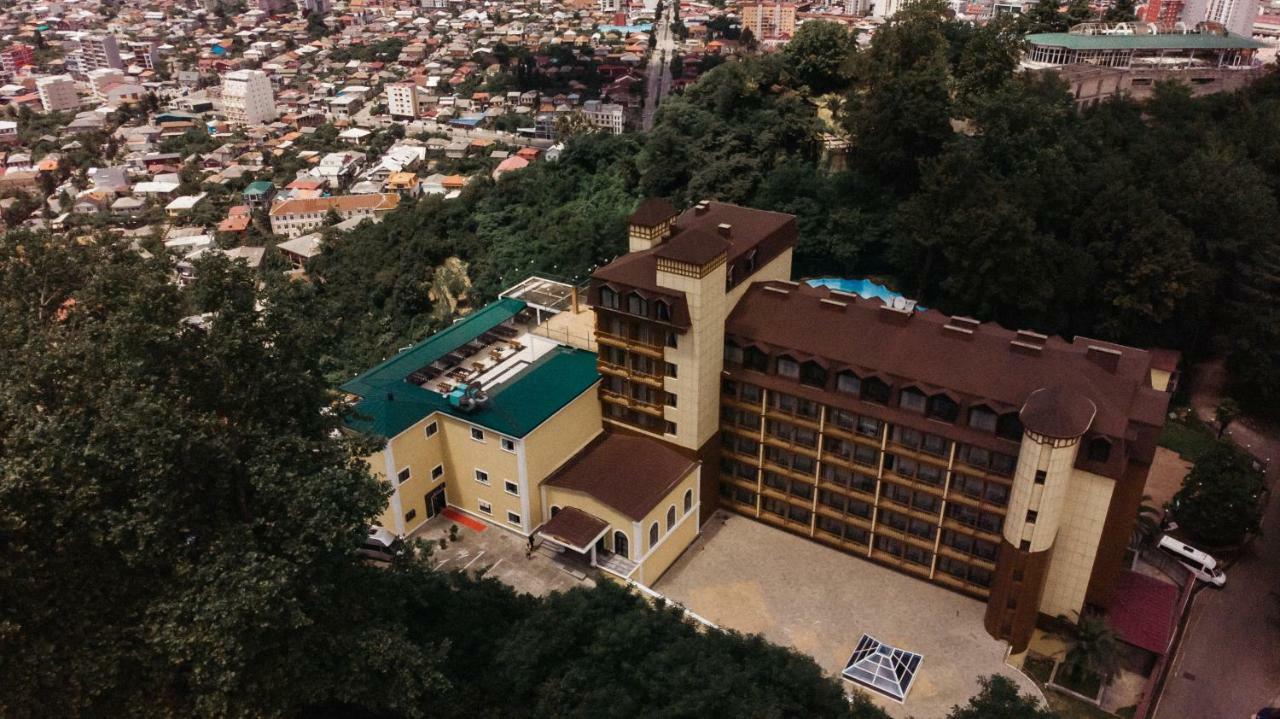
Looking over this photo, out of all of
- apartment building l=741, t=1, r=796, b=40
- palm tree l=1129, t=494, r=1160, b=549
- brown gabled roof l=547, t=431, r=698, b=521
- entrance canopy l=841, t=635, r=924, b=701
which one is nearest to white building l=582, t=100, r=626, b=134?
apartment building l=741, t=1, r=796, b=40

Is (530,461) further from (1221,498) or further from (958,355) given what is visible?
(1221,498)

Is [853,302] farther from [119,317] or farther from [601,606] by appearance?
[119,317]

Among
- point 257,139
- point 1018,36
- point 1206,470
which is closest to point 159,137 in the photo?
point 257,139

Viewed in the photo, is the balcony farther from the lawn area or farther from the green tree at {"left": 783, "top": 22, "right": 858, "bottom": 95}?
the green tree at {"left": 783, "top": 22, "right": 858, "bottom": 95}

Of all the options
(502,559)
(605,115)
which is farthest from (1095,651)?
(605,115)

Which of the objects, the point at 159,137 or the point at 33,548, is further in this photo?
the point at 159,137
